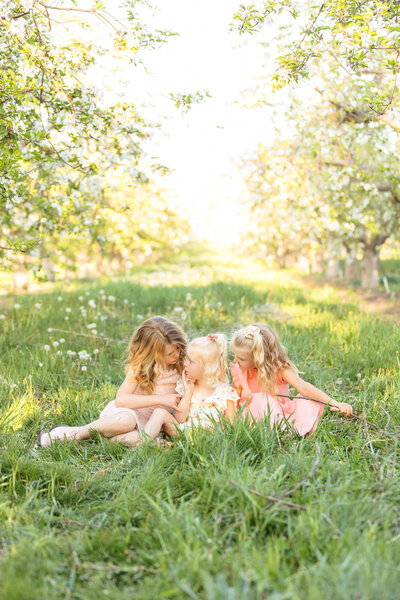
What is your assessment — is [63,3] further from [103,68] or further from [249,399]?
[249,399]

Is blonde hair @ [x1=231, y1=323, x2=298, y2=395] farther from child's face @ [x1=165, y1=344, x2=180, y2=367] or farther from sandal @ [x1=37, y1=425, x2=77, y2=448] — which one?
sandal @ [x1=37, y1=425, x2=77, y2=448]

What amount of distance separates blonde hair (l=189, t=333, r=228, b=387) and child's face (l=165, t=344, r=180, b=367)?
22cm

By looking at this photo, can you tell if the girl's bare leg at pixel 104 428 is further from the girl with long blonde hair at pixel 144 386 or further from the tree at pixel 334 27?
the tree at pixel 334 27

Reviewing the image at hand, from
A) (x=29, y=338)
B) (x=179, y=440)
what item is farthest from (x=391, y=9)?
(x=29, y=338)

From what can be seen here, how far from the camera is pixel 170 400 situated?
3.88 m

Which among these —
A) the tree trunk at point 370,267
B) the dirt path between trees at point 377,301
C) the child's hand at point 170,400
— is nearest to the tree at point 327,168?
the dirt path between trees at point 377,301

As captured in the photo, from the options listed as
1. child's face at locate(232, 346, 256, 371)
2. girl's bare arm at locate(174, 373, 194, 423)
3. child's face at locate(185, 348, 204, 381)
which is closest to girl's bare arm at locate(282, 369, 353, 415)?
child's face at locate(232, 346, 256, 371)

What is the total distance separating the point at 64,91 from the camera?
4.45m

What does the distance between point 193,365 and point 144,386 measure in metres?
0.45

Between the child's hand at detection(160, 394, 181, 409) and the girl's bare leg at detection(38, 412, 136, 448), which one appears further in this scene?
the child's hand at detection(160, 394, 181, 409)

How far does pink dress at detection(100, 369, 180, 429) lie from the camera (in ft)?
12.5

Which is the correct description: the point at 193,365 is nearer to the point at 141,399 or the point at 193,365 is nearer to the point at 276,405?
the point at 141,399

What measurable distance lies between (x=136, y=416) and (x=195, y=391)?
1.68 feet

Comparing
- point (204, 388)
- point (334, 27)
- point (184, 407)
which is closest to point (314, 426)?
point (204, 388)
